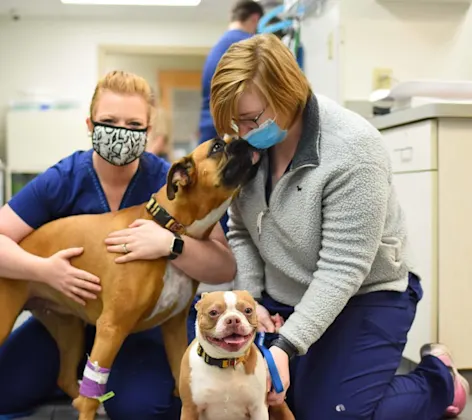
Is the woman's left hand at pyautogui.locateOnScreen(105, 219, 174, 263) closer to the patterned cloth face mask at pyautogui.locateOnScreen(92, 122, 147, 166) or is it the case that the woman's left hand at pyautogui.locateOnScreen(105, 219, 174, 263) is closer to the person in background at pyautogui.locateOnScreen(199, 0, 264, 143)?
the patterned cloth face mask at pyautogui.locateOnScreen(92, 122, 147, 166)

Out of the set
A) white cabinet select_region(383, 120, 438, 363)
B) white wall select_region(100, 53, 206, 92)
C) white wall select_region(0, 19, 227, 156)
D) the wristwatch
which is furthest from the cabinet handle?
white wall select_region(100, 53, 206, 92)

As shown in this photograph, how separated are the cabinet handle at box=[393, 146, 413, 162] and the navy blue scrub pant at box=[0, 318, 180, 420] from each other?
0.96 m

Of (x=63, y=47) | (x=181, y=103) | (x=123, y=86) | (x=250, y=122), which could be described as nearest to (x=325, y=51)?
(x=123, y=86)

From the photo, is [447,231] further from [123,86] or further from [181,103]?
[181,103]

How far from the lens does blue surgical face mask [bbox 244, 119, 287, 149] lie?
48.9 inches

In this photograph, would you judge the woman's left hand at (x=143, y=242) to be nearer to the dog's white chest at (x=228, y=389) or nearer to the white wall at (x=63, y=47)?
the dog's white chest at (x=228, y=389)

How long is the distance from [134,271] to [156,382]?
35 centimetres

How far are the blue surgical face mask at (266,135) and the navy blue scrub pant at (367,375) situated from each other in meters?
0.43

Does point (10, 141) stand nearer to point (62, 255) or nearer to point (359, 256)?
point (62, 255)

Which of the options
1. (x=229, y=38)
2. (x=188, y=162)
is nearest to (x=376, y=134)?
(x=188, y=162)

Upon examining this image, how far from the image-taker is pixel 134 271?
129 centimetres

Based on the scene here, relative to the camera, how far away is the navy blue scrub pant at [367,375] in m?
1.34

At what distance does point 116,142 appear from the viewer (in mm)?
1408

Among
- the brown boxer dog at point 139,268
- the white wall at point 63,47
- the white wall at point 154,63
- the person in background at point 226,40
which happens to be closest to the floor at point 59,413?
the brown boxer dog at point 139,268
